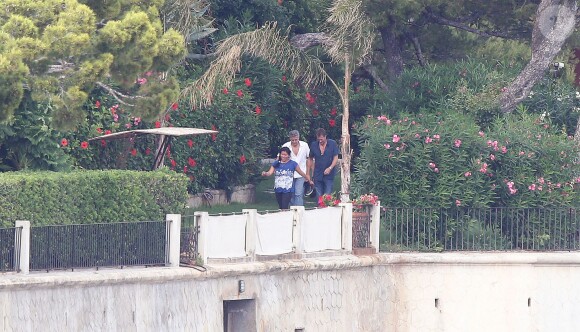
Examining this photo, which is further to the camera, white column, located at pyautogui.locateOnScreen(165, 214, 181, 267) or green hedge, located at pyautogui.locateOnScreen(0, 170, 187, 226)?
white column, located at pyautogui.locateOnScreen(165, 214, 181, 267)

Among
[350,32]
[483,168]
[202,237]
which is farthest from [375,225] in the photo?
[202,237]

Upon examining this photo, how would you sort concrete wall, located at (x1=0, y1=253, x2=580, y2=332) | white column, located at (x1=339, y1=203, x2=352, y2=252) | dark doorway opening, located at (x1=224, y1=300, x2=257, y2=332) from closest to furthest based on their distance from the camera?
concrete wall, located at (x1=0, y1=253, x2=580, y2=332) < dark doorway opening, located at (x1=224, y1=300, x2=257, y2=332) < white column, located at (x1=339, y1=203, x2=352, y2=252)

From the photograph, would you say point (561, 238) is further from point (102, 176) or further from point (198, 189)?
point (102, 176)

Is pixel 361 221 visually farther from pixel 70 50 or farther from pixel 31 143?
pixel 70 50

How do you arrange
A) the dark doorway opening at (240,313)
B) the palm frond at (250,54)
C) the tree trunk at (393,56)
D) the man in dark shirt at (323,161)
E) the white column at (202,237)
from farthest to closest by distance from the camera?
the tree trunk at (393,56), the palm frond at (250,54), the man in dark shirt at (323,161), the dark doorway opening at (240,313), the white column at (202,237)

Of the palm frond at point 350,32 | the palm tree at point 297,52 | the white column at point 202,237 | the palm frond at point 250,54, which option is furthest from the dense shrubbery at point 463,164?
the white column at point 202,237

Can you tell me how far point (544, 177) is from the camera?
24062mm

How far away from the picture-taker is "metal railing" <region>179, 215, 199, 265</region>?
65.3 feet

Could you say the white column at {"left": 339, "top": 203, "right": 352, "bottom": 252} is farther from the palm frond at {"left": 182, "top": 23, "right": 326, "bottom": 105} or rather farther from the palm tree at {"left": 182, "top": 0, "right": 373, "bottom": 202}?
the palm frond at {"left": 182, "top": 23, "right": 326, "bottom": 105}

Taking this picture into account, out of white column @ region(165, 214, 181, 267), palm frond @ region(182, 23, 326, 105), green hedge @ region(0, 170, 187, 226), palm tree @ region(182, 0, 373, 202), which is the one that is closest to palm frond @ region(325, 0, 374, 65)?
palm tree @ region(182, 0, 373, 202)

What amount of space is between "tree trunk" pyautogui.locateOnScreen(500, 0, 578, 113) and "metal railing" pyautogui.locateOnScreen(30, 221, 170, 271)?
8.03 m

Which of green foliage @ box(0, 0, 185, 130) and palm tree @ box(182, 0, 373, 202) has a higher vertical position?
palm tree @ box(182, 0, 373, 202)

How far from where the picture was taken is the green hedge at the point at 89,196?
18594 mm

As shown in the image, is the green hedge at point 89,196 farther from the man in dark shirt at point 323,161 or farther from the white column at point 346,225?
the man in dark shirt at point 323,161
